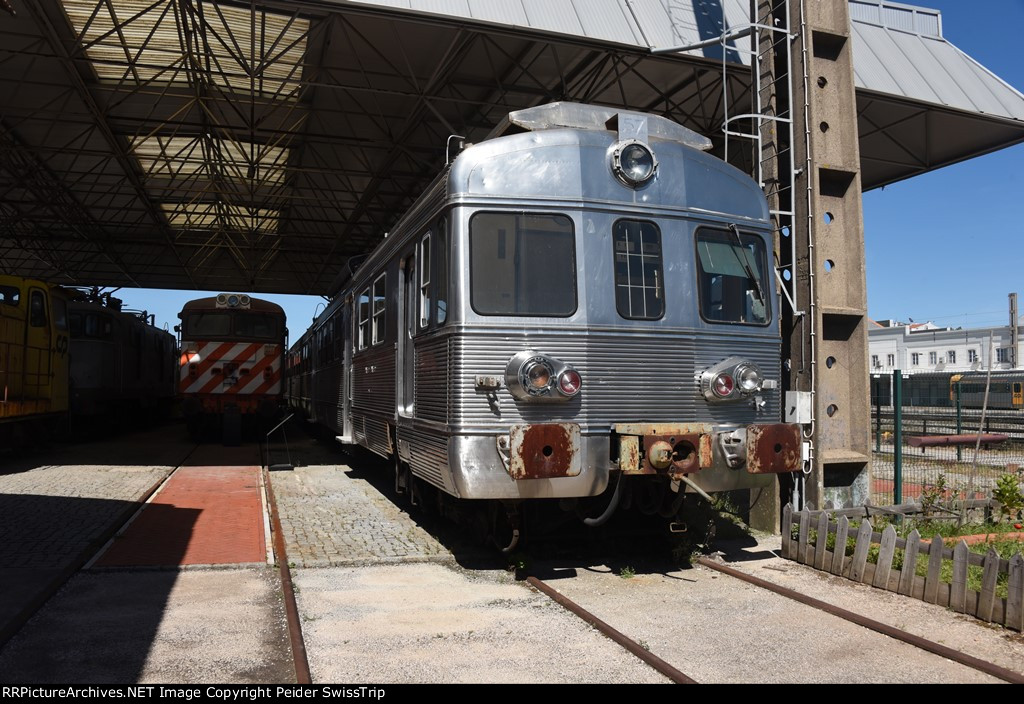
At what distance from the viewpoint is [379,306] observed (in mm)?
9000

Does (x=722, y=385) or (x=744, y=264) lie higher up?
(x=744, y=264)

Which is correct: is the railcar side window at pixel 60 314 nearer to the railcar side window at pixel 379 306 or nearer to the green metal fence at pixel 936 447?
the railcar side window at pixel 379 306

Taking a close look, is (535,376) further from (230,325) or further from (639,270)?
(230,325)

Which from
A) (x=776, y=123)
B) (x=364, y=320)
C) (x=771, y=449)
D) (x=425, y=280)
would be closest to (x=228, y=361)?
(x=364, y=320)

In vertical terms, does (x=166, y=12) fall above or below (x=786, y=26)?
above

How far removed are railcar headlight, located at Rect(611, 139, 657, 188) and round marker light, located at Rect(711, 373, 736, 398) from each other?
1.64 meters

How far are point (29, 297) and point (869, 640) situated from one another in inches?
554

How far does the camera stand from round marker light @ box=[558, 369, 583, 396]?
5660mm

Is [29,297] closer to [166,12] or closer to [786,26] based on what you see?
[166,12]

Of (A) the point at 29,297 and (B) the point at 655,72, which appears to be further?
→ (B) the point at 655,72

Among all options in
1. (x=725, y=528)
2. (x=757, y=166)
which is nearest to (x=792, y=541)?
(x=725, y=528)

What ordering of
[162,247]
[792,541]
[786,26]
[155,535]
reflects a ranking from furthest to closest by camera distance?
[162,247], [786,26], [155,535], [792,541]

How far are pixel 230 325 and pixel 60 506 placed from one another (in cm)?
843

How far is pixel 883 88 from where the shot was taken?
12812 millimetres
